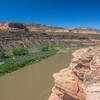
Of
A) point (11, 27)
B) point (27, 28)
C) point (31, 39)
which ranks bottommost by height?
point (31, 39)

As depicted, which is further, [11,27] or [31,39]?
[11,27]

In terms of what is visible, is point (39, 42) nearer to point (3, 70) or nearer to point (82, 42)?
point (82, 42)

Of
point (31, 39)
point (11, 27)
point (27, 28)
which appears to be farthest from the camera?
point (27, 28)

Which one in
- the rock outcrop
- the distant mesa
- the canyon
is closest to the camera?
the canyon

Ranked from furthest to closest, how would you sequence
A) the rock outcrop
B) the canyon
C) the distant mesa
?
the distant mesa → the rock outcrop → the canyon

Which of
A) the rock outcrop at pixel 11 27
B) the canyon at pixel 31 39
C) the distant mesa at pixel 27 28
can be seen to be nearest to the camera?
the canyon at pixel 31 39

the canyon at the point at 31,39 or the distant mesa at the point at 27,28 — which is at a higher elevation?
the distant mesa at the point at 27,28

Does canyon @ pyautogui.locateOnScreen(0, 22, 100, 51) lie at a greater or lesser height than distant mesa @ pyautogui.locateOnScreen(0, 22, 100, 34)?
lesser

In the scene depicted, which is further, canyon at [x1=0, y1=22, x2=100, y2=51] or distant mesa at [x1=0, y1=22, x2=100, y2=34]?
distant mesa at [x1=0, y1=22, x2=100, y2=34]

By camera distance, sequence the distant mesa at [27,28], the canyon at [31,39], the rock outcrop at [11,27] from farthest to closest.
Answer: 1. the distant mesa at [27,28]
2. the rock outcrop at [11,27]
3. the canyon at [31,39]

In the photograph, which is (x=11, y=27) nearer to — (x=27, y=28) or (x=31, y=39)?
(x=31, y=39)

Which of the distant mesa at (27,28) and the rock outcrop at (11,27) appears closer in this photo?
the rock outcrop at (11,27)

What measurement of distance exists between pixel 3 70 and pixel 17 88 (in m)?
5.42

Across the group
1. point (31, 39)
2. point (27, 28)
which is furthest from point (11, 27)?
point (27, 28)
